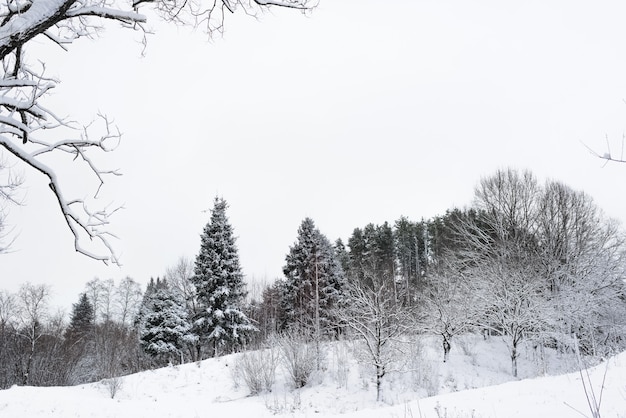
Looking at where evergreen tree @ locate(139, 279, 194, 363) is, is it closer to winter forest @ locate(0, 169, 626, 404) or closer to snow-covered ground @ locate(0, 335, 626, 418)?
winter forest @ locate(0, 169, 626, 404)

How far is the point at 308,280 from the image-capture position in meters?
27.5

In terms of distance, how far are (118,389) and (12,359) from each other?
12.1m

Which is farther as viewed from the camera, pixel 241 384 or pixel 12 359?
pixel 12 359

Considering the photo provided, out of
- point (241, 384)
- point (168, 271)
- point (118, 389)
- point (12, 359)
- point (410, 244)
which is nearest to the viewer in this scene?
point (118, 389)

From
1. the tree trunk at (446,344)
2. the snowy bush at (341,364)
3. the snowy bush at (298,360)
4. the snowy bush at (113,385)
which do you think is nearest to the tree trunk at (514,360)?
the tree trunk at (446,344)

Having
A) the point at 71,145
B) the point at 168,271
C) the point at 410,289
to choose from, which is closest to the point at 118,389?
the point at 71,145

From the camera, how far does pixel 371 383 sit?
17.8 m

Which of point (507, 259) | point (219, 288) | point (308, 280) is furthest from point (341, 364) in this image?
point (507, 259)

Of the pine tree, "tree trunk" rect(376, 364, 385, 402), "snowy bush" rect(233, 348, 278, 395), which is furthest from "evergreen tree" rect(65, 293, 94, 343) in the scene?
"tree trunk" rect(376, 364, 385, 402)

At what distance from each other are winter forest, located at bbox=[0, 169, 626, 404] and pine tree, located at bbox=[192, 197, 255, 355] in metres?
0.08

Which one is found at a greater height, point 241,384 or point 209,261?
point 209,261

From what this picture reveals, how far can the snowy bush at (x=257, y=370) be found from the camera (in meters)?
17.8

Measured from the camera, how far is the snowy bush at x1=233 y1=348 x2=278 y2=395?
17.8 meters

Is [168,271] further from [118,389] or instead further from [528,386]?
[528,386]
